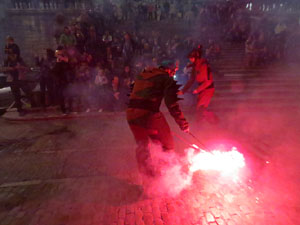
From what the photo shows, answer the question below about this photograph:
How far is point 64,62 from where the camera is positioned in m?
8.05

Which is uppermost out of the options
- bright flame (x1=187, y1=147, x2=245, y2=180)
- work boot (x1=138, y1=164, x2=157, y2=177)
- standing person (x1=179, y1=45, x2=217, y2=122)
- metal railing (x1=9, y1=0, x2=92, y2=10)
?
metal railing (x1=9, y1=0, x2=92, y2=10)

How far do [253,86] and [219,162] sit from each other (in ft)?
21.7

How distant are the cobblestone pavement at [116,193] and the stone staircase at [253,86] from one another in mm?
3357

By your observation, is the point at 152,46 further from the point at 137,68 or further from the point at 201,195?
the point at 201,195

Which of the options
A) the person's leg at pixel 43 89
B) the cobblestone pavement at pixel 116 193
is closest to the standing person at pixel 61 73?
the person's leg at pixel 43 89

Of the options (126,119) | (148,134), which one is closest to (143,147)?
(148,134)

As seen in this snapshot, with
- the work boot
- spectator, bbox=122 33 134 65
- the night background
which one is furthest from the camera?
spectator, bbox=122 33 134 65

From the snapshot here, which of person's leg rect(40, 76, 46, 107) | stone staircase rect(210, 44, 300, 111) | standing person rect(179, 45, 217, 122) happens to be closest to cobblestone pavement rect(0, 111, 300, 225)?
standing person rect(179, 45, 217, 122)

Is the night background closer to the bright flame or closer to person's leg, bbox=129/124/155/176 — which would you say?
the bright flame

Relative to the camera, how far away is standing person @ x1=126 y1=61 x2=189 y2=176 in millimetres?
3461

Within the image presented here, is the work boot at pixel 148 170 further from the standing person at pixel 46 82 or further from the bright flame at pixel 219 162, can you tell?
the standing person at pixel 46 82

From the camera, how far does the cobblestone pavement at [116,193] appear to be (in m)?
3.11

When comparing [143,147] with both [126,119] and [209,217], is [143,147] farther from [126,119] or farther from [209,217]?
[126,119]

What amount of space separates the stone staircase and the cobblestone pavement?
11.0 ft
